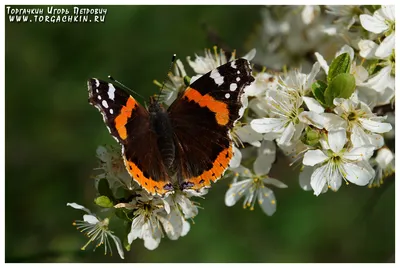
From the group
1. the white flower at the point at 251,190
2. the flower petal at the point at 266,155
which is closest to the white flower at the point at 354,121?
the flower petal at the point at 266,155

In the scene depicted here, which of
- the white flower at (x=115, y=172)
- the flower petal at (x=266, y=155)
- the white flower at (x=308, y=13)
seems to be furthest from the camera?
the white flower at (x=308, y=13)

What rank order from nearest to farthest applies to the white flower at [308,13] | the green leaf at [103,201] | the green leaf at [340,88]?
the green leaf at [340,88]
the green leaf at [103,201]
the white flower at [308,13]

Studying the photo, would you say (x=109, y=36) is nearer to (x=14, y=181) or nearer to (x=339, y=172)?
(x=14, y=181)

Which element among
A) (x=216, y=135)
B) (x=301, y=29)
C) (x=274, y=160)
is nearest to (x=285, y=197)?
(x=301, y=29)

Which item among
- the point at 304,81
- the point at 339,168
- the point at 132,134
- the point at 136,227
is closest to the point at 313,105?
the point at 304,81

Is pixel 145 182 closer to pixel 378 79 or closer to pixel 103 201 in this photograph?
pixel 103 201

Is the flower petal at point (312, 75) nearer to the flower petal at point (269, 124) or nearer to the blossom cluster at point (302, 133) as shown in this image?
the blossom cluster at point (302, 133)
